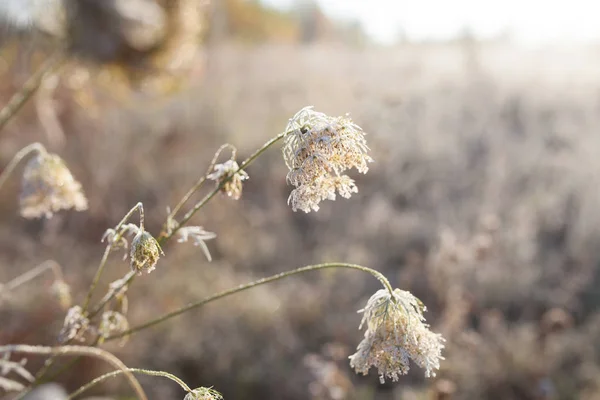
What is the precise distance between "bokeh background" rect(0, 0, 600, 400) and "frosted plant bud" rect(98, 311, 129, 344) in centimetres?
176

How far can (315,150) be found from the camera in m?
1.09

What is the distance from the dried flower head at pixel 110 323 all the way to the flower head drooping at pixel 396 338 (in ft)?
1.84

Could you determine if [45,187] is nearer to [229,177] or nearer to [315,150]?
[229,177]

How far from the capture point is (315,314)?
15.8 feet

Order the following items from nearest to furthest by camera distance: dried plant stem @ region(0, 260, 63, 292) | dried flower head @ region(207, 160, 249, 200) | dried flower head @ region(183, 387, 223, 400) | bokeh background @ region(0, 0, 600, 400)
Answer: dried flower head @ region(183, 387, 223, 400)
dried flower head @ region(207, 160, 249, 200)
dried plant stem @ region(0, 260, 63, 292)
bokeh background @ region(0, 0, 600, 400)

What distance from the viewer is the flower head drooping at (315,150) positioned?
1.10 meters

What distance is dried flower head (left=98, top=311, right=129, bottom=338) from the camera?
4.30 feet

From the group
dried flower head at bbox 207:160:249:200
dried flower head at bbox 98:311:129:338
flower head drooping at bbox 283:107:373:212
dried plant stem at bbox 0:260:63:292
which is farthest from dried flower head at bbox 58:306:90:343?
flower head drooping at bbox 283:107:373:212

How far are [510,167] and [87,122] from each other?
5.88 m

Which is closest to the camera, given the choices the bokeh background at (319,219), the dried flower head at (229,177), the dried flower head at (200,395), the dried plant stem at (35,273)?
the dried flower head at (200,395)

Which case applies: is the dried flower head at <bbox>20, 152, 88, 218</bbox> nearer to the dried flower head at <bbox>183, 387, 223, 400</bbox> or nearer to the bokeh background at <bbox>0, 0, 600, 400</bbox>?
the dried flower head at <bbox>183, 387, 223, 400</bbox>

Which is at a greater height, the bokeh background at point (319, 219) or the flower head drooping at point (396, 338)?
the bokeh background at point (319, 219)

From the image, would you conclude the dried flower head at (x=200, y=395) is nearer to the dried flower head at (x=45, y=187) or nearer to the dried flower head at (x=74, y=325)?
the dried flower head at (x=74, y=325)

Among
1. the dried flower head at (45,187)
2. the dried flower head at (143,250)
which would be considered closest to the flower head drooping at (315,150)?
the dried flower head at (143,250)
